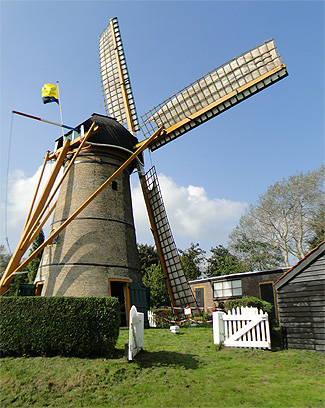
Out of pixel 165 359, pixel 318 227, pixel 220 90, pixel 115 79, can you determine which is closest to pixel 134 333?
pixel 165 359

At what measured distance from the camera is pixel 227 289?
19.4 meters

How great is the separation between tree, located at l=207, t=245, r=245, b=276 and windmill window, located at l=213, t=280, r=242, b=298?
1261 cm

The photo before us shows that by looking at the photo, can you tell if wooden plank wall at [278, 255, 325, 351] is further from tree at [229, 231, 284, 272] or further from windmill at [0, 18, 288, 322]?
tree at [229, 231, 284, 272]

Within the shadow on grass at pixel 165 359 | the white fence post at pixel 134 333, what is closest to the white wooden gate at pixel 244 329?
the shadow on grass at pixel 165 359

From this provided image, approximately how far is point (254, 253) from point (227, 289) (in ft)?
46.7

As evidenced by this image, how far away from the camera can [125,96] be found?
57.8ft

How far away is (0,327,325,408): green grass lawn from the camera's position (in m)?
4.72

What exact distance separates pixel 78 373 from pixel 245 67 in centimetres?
1310

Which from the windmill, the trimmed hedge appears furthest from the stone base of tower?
Answer: the trimmed hedge

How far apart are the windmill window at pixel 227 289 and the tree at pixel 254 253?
12642mm

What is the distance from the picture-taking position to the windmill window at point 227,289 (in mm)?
18781

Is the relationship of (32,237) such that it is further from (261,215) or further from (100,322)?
(261,215)

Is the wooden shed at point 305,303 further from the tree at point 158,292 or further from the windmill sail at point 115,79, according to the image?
the tree at point 158,292

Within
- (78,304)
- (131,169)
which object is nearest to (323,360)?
(78,304)
